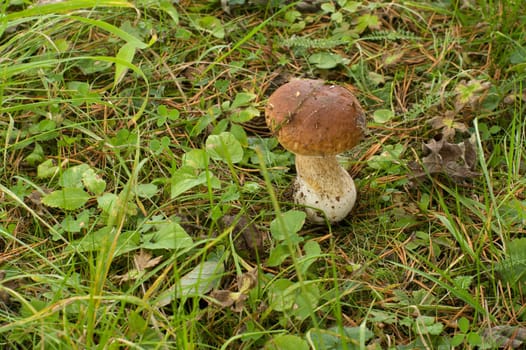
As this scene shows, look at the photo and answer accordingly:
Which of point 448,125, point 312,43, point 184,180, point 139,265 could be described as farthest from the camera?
point 312,43

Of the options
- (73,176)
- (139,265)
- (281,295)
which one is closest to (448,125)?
(281,295)

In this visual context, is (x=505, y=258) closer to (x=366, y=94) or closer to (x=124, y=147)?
(x=366, y=94)

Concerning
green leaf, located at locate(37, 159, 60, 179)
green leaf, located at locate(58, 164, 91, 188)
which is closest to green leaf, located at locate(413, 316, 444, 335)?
green leaf, located at locate(58, 164, 91, 188)

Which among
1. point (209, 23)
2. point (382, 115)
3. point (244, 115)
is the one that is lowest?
point (382, 115)

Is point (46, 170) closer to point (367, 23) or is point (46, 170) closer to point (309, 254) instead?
point (309, 254)

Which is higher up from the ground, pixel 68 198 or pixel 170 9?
pixel 170 9

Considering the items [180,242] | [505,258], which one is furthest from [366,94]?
[180,242]

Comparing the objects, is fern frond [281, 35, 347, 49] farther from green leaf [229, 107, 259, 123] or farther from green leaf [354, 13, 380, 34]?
green leaf [229, 107, 259, 123]
